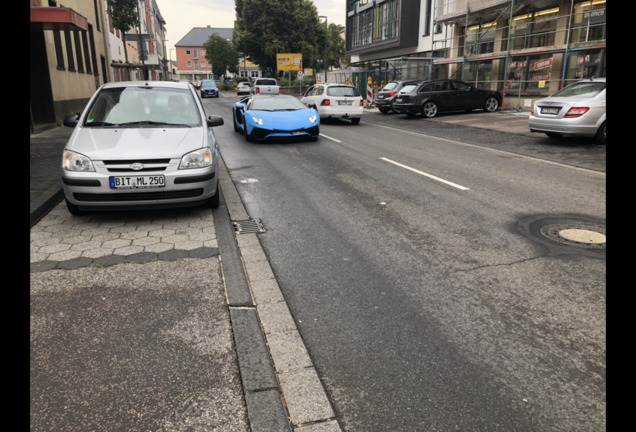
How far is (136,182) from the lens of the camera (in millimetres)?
5480

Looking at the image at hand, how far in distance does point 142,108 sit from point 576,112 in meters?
10.3

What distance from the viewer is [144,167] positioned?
551 cm

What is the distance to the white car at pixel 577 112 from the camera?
11.7m

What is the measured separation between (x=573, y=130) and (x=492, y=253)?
891cm

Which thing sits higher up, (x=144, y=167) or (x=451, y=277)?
(x=144, y=167)

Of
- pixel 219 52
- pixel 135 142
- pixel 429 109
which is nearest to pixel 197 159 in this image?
pixel 135 142

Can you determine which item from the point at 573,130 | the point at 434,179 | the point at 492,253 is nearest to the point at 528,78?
the point at 573,130

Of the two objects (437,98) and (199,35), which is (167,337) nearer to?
(437,98)

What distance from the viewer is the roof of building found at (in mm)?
121294

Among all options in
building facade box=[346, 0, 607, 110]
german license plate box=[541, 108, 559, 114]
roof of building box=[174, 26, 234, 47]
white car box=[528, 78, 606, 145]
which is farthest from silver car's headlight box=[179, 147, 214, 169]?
roof of building box=[174, 26, 234, 47]

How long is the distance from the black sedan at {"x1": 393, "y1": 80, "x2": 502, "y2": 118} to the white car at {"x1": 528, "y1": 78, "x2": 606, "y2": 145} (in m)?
8.72

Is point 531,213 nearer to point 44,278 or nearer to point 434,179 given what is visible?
point 434,179

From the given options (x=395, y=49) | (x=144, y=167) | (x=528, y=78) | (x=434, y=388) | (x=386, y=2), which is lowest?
Answer: (x=434, y=388)

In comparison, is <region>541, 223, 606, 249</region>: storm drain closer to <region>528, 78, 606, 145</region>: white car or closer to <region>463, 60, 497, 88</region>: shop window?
<region>528, 78, 606, 145</region>: white car
